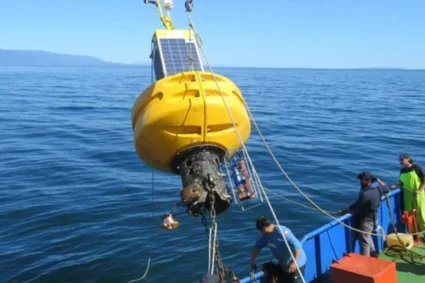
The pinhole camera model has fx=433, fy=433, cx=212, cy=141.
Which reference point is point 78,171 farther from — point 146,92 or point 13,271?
point 146,92

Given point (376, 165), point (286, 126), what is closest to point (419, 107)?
point (286, 126)

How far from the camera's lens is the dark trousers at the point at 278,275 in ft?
20.3

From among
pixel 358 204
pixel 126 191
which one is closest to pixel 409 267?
pixel 358 204

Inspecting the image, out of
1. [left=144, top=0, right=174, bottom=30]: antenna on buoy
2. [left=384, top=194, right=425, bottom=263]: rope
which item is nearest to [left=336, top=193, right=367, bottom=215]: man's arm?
[left=384, top=194, right=425, bottom=263]: rope

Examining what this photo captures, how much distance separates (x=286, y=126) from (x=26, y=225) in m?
22.4

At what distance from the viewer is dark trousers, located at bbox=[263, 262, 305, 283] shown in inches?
243

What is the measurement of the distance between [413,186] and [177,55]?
16.5 ft

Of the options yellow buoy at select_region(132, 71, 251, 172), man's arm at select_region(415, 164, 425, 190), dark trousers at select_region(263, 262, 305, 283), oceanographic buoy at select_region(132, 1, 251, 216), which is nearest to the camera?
oceanographic buoy at select_region(132, 1, 251, 216)

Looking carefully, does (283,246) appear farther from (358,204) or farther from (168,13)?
(168,13)

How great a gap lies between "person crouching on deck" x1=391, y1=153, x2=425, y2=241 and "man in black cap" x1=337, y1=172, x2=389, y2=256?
0.66 metres

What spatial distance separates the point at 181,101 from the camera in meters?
4.92

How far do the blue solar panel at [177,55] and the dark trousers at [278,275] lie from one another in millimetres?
3083

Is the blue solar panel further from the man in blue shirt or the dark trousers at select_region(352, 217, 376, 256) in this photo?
the dark trousers at select_region(352, 217, 376, 256)

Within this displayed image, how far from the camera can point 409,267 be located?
7324 millimetres
